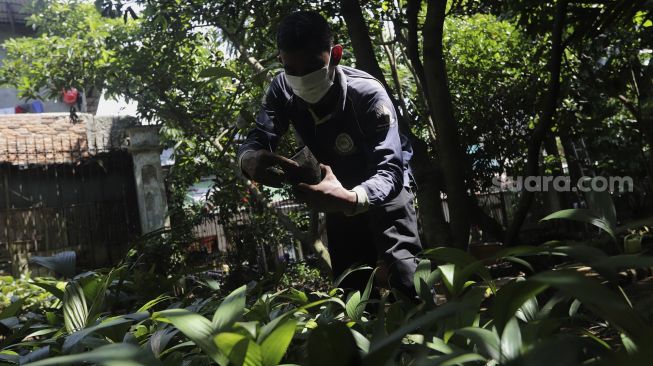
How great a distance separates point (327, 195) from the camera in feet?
5.49

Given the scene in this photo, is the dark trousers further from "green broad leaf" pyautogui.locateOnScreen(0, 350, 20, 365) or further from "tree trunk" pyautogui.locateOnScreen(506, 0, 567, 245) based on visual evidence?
"green broad leaf" pyautogui.locateOnScreen(0, 350, 20, 365)

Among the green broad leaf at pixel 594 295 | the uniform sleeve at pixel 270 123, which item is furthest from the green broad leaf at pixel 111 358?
the uniform sleeve at pixel 270 123

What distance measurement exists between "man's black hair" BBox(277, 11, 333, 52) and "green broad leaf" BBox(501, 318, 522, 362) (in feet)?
4.72

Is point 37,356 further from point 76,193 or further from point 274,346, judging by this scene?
point 76,193

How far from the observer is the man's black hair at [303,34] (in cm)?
194

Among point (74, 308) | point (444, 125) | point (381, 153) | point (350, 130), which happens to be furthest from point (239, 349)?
point (444, 125)

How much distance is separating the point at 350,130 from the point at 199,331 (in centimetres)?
157

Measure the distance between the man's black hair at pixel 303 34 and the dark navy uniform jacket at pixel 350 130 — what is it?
0.18 m

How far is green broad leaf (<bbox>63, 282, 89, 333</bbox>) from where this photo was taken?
1.25m

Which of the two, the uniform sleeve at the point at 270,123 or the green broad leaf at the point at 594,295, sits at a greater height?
the uniform sleeve at the point at 270,123

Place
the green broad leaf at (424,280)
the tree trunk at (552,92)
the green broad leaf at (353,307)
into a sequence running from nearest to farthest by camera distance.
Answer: the green broad leaf at (424,280) → the green broad leaf at (353,307) → the tree trunk at (552,92)

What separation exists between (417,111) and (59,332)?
21.3ft

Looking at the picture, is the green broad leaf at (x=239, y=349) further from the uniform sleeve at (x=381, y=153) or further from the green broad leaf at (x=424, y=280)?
the uniform sleeve at (x=381, y=153)

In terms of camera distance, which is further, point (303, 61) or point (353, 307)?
point (303, 61)
